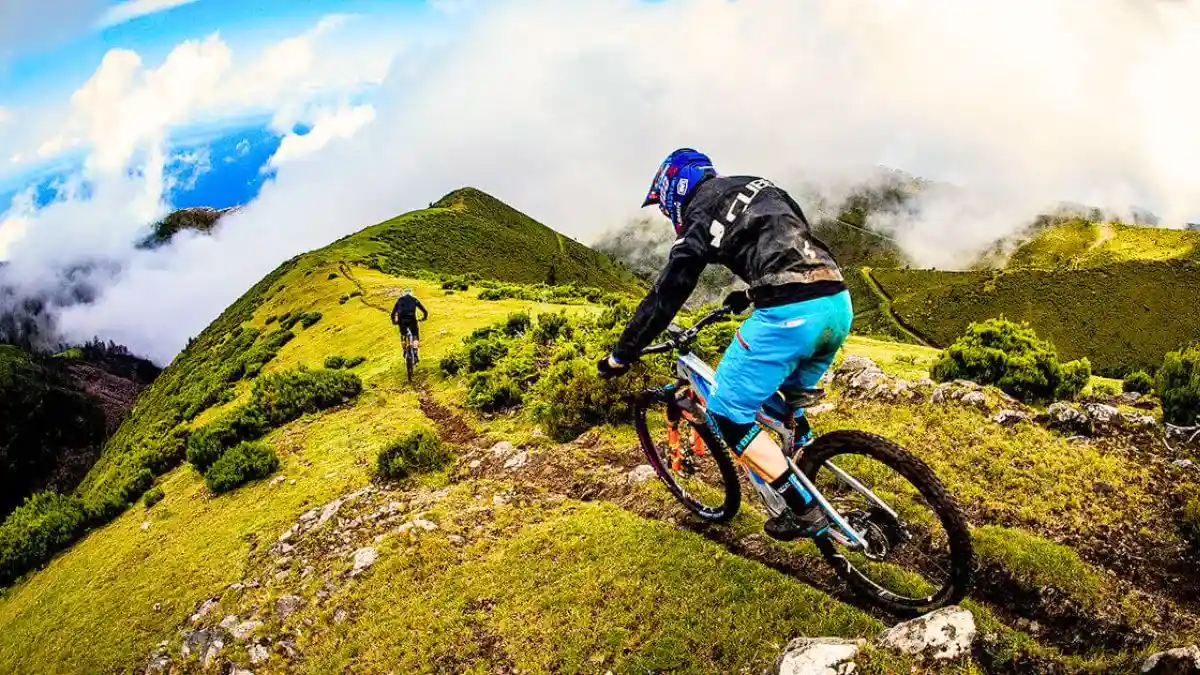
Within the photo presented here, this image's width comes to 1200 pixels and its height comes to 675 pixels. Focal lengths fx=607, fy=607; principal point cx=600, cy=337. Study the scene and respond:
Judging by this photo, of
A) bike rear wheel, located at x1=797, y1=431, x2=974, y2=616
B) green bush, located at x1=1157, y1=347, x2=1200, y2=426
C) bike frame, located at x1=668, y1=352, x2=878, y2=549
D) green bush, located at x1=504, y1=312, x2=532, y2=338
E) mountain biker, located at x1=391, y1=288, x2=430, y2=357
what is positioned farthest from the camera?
mountain biker, located at x1=391, y1=288, x2=430, y2=357

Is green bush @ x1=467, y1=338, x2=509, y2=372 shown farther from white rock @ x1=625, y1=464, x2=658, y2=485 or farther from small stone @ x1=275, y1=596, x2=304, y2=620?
small stone @ x1=275, y1=596, x2=304, y2=620

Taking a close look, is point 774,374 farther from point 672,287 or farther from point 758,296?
point 672,287

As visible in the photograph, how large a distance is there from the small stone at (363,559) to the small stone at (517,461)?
8.44ft

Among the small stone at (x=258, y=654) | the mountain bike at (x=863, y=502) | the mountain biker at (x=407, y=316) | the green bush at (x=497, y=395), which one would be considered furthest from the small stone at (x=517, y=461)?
the mountain biker at (x=407, y=316)

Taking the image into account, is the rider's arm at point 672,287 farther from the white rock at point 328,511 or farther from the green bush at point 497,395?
the green bush at point 497,395

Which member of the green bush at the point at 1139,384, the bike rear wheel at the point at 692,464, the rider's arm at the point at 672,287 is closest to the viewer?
the rider's arm at the point at 672,287

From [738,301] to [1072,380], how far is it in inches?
270

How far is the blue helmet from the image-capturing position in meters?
5.19

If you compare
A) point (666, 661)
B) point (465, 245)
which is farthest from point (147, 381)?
point (666, 661)

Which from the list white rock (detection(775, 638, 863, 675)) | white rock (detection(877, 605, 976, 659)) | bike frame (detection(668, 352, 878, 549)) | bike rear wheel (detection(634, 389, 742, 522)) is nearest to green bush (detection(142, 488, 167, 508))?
bike rear wheel (detection(634, 389, 742, 522))

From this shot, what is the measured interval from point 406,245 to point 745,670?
9042 cm

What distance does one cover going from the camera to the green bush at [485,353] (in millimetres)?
16422

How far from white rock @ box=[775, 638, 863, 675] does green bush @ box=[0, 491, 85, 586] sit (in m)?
17.1

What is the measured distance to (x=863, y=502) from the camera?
206 inches
